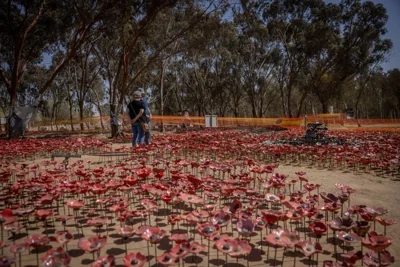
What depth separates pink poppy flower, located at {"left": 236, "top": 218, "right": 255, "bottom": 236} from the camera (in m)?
2.44

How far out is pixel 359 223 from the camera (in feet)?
8.59

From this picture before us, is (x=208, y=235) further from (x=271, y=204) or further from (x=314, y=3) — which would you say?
(x=314, y=3)

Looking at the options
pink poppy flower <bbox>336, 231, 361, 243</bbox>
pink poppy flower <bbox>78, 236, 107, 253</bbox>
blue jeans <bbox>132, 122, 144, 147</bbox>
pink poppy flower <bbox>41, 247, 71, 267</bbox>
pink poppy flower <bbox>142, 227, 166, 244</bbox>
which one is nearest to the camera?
pink poppy flower <bbox>41, 247, 71, 267</bbox>

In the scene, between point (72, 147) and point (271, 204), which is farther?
point (72, 147)

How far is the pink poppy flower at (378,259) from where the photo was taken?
2104mm

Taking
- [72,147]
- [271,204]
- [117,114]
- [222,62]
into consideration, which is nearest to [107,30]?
[117,114]

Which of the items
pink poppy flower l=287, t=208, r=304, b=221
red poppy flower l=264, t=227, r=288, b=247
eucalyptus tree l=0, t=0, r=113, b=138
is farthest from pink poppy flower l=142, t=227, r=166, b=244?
eucalyptus tree l=0, t=0, r=113, b=138

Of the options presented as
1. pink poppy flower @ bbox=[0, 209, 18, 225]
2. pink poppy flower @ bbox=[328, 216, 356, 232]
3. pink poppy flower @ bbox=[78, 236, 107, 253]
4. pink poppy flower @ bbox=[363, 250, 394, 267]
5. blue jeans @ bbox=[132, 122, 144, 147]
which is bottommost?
pink poppy flower @ bbox=[363, 250, 394, 267]

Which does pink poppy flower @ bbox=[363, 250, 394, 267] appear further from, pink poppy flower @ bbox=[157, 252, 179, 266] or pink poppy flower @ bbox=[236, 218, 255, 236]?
pink poppy flower @ bbox=[157, 252, 179, 266]

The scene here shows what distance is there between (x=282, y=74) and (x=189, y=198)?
3602 cm

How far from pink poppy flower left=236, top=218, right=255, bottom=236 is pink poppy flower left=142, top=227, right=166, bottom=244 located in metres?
0.65

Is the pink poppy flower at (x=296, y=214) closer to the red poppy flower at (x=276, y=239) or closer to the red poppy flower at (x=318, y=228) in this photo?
the red poppy flower at (x=318, y=228)

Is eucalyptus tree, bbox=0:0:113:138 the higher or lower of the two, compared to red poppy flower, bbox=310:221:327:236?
higher

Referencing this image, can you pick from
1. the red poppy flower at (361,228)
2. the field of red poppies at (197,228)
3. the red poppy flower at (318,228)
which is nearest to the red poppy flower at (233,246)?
the field of red poppies at (197,228)
